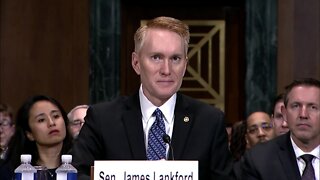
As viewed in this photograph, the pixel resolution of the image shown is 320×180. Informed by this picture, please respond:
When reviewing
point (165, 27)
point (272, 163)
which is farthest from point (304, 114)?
point (165, 27)

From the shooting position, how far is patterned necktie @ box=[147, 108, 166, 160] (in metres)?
3.12

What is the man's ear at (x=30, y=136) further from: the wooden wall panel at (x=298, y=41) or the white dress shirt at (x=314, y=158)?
the wooden wall panel at (x=298, y=41)

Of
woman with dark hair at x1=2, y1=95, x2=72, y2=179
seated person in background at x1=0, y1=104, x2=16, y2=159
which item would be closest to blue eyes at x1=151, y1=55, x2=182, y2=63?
woman with dark hair at x1=2, y1=95, x2=72, y2=179

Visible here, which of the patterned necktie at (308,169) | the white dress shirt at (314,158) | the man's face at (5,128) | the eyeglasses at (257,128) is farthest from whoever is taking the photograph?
the man's face at (5,128)

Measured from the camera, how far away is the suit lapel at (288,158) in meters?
4.29

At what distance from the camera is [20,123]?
5219mm

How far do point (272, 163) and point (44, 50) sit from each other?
401 cm

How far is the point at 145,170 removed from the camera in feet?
9.11

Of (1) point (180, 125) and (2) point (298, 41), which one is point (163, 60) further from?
(2) point (298, 41)

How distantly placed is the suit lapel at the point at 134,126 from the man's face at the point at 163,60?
17 cm

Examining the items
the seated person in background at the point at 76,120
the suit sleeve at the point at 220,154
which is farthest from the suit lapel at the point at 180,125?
the seated person in background at the point at 76,120

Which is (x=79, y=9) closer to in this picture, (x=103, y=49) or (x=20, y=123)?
(x=103, y=49)

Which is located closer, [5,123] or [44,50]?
[5,123]

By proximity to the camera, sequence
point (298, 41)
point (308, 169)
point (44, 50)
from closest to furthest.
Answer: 1. point (308, 169)
2. point (298, 41)
3. point (44, 50)
